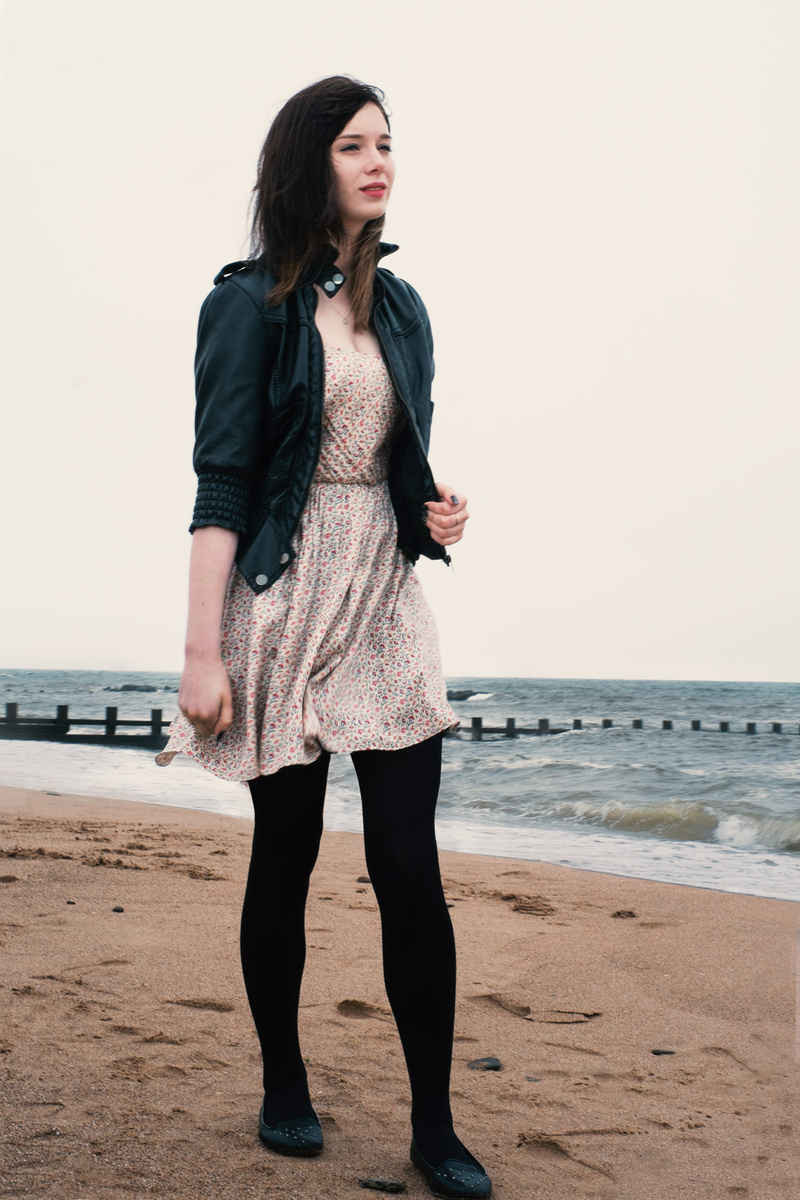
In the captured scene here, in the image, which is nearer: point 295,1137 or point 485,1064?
point 295,1137

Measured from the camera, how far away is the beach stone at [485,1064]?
78.4 inches

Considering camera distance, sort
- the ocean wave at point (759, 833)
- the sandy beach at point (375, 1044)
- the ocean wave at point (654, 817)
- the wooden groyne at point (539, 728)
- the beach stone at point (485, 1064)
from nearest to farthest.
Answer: the sandy beach at point (375, 1044), the beach stone at point (485, 1064), the ocean wave at point (759, 833), the ocean wave at point (654, 817), the wooden groyne at point (539, 728)

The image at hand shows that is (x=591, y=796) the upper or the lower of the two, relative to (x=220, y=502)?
lower

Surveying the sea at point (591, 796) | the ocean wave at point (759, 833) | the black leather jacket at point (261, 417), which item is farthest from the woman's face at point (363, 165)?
the ocean wave at point (759, 833)

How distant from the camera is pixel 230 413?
1414mm

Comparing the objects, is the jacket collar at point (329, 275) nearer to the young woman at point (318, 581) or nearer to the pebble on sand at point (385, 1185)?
the young woman at point (318, 581)

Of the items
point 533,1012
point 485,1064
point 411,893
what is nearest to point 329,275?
point 411,893

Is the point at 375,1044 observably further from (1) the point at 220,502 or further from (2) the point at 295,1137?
(1) the point at 220,502


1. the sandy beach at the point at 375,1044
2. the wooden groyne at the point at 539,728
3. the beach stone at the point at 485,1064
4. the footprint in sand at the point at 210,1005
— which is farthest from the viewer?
the wooden groyne at the point at 539,728

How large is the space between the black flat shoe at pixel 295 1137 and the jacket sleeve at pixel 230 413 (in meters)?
0.93

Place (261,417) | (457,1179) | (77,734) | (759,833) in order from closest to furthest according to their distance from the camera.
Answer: (457,1179)
(261,417)
(759,833)
(77,734)

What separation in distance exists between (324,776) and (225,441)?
532 mm

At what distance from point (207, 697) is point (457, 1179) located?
755mm

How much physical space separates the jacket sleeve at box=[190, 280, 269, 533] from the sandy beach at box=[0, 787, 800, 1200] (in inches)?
37.8
